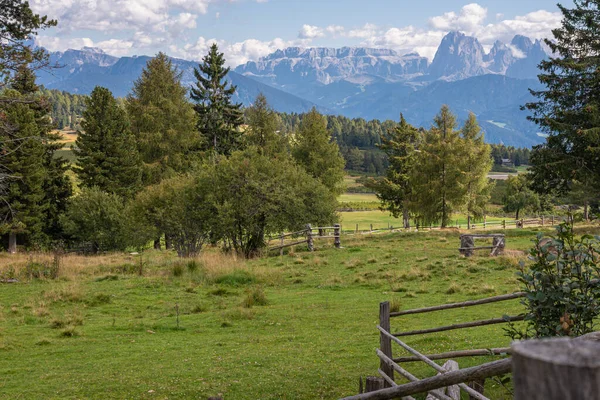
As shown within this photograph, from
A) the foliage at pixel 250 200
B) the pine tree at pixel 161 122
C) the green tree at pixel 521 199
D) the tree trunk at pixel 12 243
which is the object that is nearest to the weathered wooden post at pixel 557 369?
the foliage at pixel 250 200

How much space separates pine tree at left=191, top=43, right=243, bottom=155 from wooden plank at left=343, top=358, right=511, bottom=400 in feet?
176

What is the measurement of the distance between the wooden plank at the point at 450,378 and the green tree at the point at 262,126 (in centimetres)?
5085

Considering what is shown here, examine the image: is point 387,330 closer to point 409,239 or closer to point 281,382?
point 281,382

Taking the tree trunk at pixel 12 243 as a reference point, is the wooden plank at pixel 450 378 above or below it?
above

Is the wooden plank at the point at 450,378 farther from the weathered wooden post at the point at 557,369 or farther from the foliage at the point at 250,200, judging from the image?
the foliage at the point at 250,200

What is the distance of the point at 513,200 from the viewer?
8162cm

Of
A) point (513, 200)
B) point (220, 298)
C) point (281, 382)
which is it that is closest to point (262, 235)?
point (220, 298)

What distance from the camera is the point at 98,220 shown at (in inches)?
1641

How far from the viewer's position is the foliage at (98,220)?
41469 mm

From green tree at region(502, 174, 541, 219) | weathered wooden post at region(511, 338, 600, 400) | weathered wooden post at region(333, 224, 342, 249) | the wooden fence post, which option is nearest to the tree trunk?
weathered wooden post at region(333, 224, 342, 249)

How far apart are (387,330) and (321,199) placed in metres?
27.0

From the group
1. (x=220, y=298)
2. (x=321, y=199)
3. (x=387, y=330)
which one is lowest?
(x=220, y=298)

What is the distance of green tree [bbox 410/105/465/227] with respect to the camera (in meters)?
45.8

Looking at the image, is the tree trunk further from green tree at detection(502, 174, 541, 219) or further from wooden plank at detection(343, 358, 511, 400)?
green tree at detection(502, 174, 541, 219)
